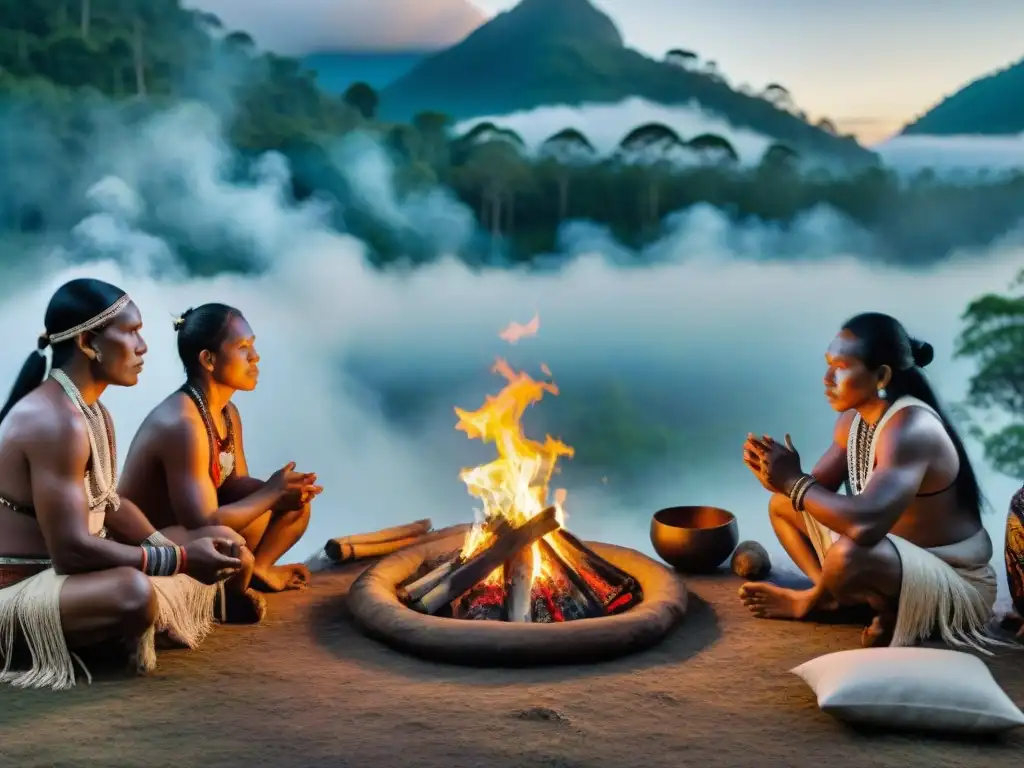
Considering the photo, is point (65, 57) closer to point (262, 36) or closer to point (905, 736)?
point (262, 36)

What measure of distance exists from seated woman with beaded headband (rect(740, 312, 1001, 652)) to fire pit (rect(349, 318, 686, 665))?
29.7 inches

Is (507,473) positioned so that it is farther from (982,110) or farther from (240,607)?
(982,110)

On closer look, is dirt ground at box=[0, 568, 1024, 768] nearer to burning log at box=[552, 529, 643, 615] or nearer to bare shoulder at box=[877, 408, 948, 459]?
burning log at box=[552, 529, 643, 615]

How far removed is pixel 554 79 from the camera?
905cm

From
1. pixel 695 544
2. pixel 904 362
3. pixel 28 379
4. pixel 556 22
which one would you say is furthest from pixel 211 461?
pixel 556 22

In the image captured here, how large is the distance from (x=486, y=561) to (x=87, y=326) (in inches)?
75.1

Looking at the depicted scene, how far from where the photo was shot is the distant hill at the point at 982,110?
872cm

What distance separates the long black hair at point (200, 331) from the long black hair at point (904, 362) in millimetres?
2696

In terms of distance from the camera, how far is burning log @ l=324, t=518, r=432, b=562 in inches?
255

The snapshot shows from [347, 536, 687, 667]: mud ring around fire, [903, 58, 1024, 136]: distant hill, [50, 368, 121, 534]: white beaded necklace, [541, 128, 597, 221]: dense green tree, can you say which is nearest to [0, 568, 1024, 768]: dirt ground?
[347, 536, 687, 667]: mud ring around fire

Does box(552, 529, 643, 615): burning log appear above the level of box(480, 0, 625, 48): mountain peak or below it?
below

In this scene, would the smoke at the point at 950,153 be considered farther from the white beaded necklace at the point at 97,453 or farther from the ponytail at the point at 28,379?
the ponytail at the point at 28,379

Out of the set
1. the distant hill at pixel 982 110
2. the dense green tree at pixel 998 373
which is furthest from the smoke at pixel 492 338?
the distant hill at pixel 982 110

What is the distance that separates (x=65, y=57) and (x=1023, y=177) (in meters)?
6.74
